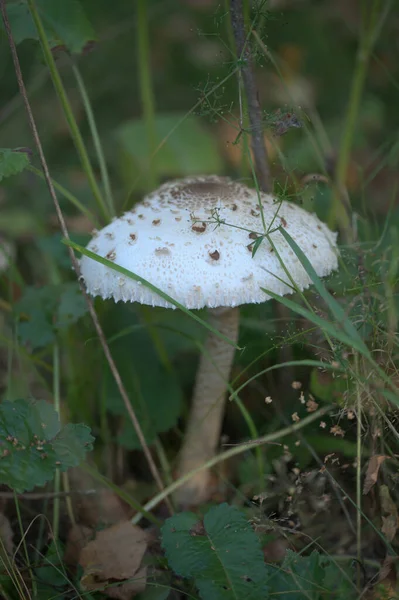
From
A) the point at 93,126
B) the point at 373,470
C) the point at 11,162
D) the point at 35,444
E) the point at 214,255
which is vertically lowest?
the point at 373,470

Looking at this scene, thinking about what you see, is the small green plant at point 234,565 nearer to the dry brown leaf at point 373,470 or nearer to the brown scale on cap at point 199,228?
the dry brown leaf at point 373,470

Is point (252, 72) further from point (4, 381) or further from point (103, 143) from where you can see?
point (103, 143)

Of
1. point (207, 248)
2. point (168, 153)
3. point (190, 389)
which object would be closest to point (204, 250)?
point (207, 248)

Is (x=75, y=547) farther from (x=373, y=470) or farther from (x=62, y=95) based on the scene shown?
(x=62, y=95)

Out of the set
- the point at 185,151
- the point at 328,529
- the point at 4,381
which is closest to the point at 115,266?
the point at 328,529

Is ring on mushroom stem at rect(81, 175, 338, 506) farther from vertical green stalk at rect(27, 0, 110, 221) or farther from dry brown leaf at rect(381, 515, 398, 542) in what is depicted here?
dry brown leaf at rect(381, 515, 398, 542)

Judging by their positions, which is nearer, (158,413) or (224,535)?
(224,535)
